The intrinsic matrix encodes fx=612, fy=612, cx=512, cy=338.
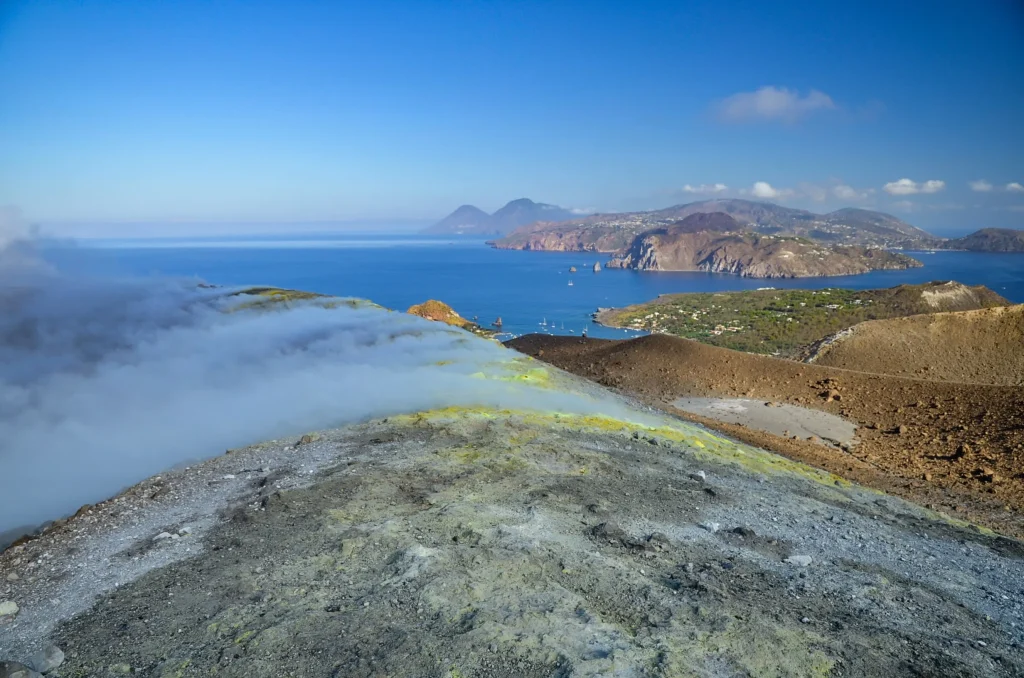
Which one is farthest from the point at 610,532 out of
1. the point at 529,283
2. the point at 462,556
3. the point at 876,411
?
the point at 529,283

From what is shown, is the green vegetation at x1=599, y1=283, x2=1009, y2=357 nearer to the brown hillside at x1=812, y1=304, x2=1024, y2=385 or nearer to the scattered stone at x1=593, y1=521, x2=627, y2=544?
the brown hillside at x1=812, y1=304, x2=1024, y2=385

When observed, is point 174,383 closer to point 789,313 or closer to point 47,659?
point 47,659

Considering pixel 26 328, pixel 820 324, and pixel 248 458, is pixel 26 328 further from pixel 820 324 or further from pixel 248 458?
pixel 820 324

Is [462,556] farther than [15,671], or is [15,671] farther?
[462,556]

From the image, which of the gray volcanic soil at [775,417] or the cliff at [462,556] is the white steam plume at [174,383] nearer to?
the cliff at [462,556]

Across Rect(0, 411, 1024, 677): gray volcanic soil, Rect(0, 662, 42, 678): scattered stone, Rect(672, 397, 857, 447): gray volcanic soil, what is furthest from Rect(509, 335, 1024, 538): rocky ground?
Rect(0, 662, 42, 678): scattered stone

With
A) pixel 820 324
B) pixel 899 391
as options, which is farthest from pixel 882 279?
pixel 899 391
